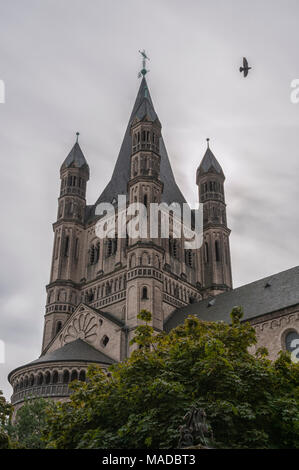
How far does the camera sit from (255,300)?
39.8 m

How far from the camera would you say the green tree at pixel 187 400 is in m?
15.2

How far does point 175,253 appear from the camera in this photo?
A: 53.6 metres

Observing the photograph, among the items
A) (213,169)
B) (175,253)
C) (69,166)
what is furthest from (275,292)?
(69,166)

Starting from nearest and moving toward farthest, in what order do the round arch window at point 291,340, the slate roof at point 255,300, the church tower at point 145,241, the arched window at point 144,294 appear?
the round arch window at point 291,340 → the slate roof at point 255,300 → the church tower at point 145,241 → the arched window at point 144,294

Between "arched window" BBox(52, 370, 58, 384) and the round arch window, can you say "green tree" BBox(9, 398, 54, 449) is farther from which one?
the round arch window

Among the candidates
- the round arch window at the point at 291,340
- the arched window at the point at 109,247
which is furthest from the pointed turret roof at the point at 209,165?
the round arch window at the point at 291,340

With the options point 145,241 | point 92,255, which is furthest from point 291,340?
point 92,255

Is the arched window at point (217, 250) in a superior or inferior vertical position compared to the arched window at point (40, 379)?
superior

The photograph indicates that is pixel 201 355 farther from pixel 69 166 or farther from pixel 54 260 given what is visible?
pixel 69 166

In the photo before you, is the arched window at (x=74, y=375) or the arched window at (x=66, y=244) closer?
the arched window at (x=74, y=375)

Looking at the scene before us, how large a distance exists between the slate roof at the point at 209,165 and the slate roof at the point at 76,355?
93.3 feet

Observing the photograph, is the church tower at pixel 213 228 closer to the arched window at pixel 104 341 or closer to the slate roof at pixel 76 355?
the arched window at pixel 104 341

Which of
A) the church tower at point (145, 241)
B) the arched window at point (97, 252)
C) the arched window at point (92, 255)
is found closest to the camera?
the church tower at point (145, 241)

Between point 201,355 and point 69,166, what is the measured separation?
45.9 m
